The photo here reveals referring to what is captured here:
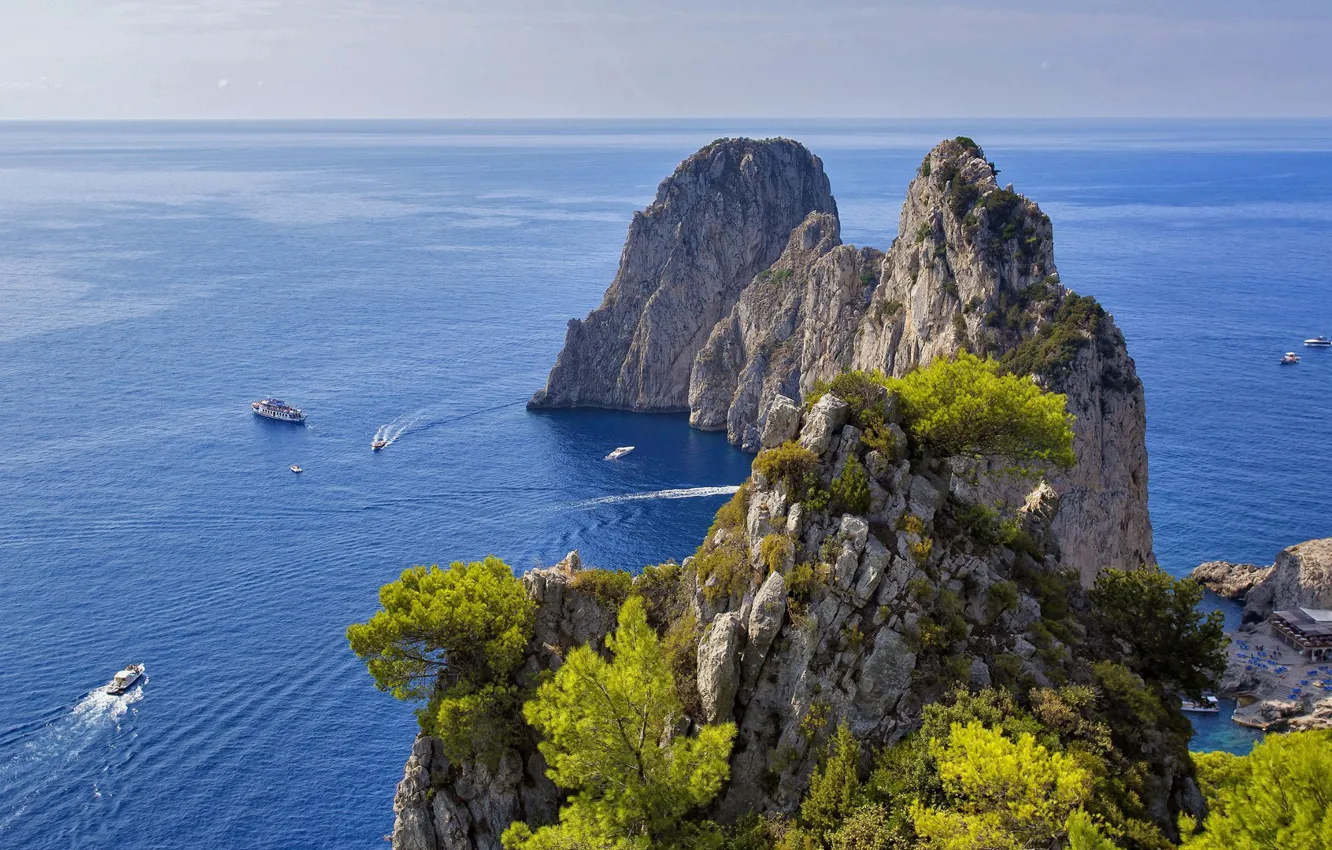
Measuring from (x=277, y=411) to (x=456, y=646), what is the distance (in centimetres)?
11111

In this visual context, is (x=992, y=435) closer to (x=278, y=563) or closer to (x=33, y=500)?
(x=278, y=563)

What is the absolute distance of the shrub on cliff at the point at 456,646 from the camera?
4266 centimetres

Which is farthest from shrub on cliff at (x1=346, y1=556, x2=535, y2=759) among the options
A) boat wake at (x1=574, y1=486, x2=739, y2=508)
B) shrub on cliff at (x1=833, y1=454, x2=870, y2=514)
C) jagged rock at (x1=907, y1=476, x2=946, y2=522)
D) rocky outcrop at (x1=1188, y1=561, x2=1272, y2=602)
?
rocky outcrop at (x1=1188, y1=561, x2=1272, y2=602)

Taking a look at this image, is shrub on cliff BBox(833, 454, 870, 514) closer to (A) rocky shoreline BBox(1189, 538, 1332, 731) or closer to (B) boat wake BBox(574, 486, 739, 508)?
(A) rocky shoreline BBox(1189, 538, 1332, 731)

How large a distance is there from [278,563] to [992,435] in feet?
258

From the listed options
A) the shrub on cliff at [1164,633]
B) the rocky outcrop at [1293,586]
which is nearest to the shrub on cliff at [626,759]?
the shrub on cliff at [1164,633]

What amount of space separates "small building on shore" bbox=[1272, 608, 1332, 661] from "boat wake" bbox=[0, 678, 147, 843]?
96399 millimetres

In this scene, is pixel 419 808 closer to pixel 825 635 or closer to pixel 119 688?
pixel 825 635

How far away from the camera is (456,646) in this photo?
44.2 m

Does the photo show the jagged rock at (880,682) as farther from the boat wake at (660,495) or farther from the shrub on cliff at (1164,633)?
the boat wake at (660,495)

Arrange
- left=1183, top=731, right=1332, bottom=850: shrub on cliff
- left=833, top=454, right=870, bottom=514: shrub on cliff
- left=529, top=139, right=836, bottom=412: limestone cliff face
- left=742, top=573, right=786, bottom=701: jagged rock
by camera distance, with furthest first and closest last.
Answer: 1. left=529, top=139, right=836, bottom=412: limestone cliff face
2. left=833, top=454, right=870, bottom=514: shrub on cliff
3. left=742, top=573, right=786, bottom=701: jagged rock
4. left=1183, top=731, right=1332, bottom=850: shrub on cliff

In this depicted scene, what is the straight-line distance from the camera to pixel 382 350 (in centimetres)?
18438


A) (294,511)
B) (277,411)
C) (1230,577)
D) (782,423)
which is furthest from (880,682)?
(277,411)

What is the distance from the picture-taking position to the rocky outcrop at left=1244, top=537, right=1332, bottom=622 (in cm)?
9012
